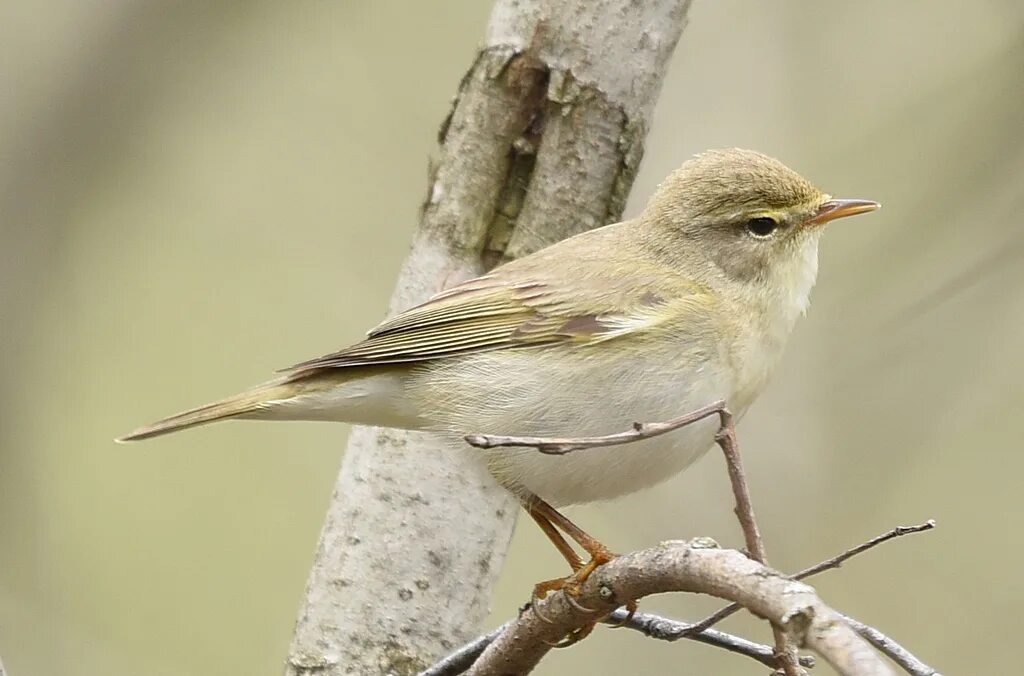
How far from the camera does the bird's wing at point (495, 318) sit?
324 centimetres

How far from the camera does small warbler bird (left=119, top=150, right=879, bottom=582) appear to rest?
9.96 feet

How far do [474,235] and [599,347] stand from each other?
568 millimetres

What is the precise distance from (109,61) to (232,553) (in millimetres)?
4077

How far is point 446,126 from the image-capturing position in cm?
350

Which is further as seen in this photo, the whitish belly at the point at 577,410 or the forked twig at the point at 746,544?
the whitish belly at the point at 577,410

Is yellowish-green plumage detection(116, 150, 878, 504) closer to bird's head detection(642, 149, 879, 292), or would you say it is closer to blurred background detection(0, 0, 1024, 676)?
bird's head detection(642, 149, 879, 292)

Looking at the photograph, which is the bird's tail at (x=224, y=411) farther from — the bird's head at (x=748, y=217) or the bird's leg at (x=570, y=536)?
the bird's head at (x=748, y=217)

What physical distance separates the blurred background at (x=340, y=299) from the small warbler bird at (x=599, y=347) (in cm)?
76

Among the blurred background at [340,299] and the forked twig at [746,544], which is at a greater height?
the blurred background at [340,299]

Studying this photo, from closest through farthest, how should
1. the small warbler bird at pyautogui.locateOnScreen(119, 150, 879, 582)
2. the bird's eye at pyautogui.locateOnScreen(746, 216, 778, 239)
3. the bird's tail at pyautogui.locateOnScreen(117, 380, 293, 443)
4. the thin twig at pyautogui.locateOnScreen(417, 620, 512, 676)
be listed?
the thin twig at pyautogui.locateOnScreen(417, 620, 512, 676) < the small warbler bird at pyautogui.locateOnScreen(119, 150, 879, 582) < the bird's tail at pyautogui.locateOnScreen(117, 380, 293, 443) < the bird's eye at pyautogui.locateOnScreen(746, 216, 778, 239)

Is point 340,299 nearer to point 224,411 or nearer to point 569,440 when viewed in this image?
point 224,411

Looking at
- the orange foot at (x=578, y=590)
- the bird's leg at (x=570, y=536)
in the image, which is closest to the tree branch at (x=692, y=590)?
the orange foot at (x=578, y=590)

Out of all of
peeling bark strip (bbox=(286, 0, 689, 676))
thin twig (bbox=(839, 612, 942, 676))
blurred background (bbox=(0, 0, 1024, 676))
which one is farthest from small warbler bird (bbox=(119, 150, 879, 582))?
thin twig (bbox=(839, 612, 942, 676))

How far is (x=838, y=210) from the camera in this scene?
3.40 meters
